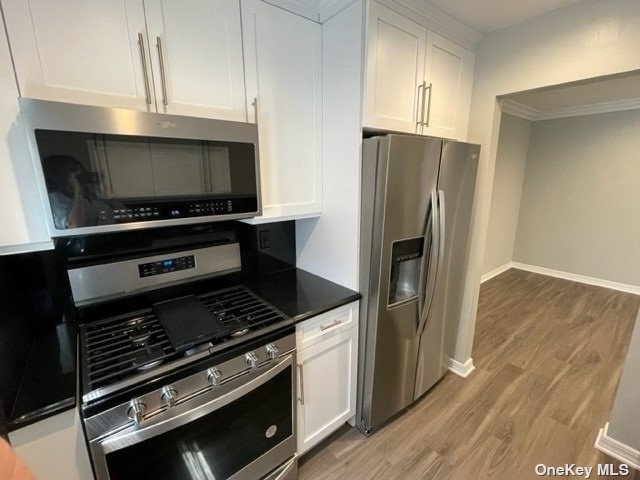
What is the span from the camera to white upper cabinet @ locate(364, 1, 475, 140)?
4.66 feet

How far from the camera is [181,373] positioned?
104cm

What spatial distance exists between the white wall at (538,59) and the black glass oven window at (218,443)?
62.5 inches

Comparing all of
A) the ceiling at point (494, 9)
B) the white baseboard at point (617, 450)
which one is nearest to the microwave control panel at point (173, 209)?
the ceiling at point (494, 9)

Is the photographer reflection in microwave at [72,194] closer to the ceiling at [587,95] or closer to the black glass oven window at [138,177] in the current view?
the black glass oven window at [138,177]

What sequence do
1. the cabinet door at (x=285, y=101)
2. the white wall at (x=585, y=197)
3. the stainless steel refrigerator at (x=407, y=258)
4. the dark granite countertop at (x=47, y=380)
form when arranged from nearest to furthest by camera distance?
the dark granite countertop at (x=47, y=380), the cabinet door at (x=285, y=101), the stainless steel refrigerator at (x=407, y=258), the white wall at (x=585, y=197)

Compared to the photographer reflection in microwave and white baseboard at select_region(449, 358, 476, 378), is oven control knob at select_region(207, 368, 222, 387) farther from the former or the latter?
white baseboard at select_region(449, 358, 476, 378)

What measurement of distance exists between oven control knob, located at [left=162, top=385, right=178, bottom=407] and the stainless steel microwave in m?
0.58

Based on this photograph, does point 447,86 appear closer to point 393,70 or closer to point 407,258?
point 393,70

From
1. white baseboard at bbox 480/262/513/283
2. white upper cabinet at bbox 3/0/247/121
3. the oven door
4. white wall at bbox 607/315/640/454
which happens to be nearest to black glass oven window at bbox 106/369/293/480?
the oven door

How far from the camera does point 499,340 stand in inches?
111

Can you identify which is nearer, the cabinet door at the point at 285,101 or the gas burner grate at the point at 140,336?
the gas burner grate at the point at 140,336

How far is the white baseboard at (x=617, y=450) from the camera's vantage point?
1628mm

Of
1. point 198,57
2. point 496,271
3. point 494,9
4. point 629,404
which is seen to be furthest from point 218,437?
point 496,271

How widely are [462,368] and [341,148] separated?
6.41 feet
